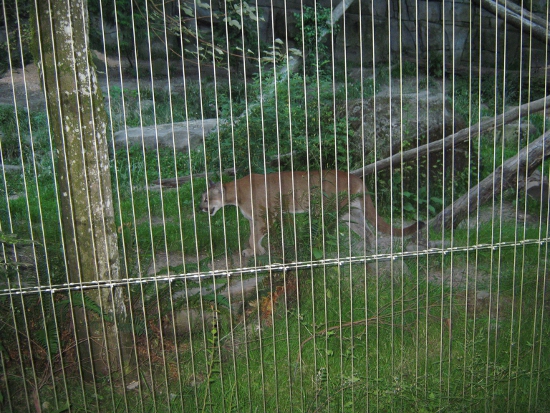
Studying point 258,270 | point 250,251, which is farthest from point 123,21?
point 258,270

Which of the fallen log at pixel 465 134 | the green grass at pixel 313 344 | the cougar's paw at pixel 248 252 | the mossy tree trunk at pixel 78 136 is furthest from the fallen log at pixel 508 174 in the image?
the mossy tree trunk at pixel 78 136

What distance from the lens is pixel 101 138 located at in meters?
3.97

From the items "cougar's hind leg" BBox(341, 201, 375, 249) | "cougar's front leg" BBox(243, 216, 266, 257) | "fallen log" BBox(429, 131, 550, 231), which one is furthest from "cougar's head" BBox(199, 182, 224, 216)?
"fallen log" BBox(429, 131, 550, 231)

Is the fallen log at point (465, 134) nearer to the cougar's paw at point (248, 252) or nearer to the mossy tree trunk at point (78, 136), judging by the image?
the cougar's paw at point (248, 252)

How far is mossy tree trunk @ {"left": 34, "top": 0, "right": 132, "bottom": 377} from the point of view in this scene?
Result: 12.3 ft

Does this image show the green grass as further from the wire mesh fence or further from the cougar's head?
the cougar's head

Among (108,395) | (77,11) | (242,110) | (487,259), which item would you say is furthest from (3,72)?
(487,259)

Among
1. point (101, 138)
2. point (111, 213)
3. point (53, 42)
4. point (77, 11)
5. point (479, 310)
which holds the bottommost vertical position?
point (479, 310)

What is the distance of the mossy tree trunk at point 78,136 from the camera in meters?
3.74

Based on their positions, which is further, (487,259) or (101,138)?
(487,259)

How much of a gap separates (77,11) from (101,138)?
84cm

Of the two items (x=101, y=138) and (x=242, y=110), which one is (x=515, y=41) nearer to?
(x=242, y=110)

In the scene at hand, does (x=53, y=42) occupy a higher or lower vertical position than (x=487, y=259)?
higher

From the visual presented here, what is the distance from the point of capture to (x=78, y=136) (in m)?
3.89
